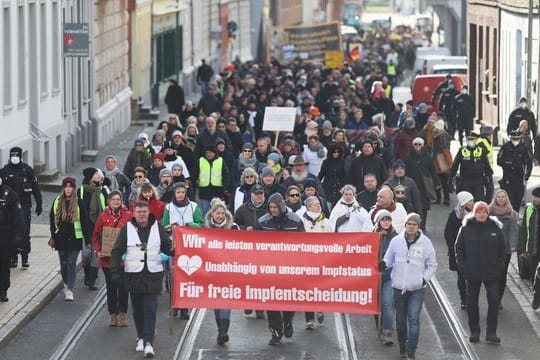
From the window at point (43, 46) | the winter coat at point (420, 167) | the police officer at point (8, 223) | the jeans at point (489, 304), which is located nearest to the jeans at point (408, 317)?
the jeans at point (489, 304)

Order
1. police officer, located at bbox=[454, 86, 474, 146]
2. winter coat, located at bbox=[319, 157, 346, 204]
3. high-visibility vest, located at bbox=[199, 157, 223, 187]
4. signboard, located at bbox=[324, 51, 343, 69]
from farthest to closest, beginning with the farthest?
signboard, located at bbox=[324, 51, 343, 69] → police officer, located at bbox=[454, 86, 474, 146] → winter coat, located at bbox=[319, 157, 346, 204] → high-visibility vest, located at bbox=[199, 157, 223, 187]

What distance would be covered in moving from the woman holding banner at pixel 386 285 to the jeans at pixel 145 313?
2281 millimetres

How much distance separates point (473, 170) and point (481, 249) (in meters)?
10.0

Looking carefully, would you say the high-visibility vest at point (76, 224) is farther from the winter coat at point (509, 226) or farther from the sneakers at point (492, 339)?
the sneakers at point (492, 339)

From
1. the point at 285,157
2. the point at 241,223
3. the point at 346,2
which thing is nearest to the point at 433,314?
the point at 241,223

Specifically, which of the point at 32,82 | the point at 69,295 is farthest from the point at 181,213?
the point at 32,82

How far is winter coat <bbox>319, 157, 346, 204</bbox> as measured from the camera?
28.0 m

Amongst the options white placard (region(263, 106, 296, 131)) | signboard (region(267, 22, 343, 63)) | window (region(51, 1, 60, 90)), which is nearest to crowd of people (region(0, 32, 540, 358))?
white placard (region(263, 106, 296, 131))

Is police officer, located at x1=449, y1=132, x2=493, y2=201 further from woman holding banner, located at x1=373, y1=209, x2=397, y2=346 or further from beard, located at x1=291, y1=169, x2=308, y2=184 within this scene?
woman holding banner, located at x1=373, y1=209, x2=397, y2=346

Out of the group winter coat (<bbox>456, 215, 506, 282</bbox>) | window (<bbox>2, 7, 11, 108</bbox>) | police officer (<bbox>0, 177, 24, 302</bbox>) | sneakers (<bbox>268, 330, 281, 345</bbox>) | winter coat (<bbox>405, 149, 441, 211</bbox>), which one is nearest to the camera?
winter coat (<bbox>456, 215, 506, 282</bbox>)

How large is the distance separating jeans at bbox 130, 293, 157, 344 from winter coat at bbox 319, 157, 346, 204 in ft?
28.3

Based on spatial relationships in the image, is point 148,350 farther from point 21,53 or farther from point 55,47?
point 55,47

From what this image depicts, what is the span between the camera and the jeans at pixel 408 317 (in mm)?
19250

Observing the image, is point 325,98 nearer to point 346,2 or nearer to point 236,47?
point 236,47
